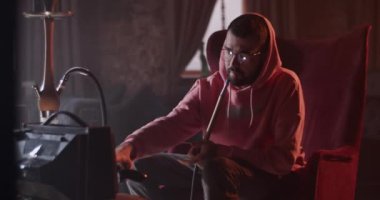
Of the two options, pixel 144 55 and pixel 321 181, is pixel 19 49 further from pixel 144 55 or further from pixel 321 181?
pixel 321 181

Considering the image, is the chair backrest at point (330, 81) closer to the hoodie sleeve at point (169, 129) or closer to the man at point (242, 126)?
the man at point (242, 126)

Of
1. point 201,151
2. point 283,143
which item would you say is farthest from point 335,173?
point 201,151

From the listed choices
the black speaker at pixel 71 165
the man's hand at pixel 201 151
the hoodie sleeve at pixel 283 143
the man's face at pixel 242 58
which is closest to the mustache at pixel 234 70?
the man's face at pixel 242 58

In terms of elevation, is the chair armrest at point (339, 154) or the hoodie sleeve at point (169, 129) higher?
the hoodie sleeve at point (169, 129)

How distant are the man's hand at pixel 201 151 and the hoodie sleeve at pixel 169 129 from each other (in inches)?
10.5

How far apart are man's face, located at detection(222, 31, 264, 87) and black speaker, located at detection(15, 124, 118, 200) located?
2.46 feet

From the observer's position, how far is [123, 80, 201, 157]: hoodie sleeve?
1.93 m

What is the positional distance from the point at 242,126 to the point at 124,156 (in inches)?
19.1

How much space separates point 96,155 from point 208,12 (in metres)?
3.13

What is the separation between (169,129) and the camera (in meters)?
2.09

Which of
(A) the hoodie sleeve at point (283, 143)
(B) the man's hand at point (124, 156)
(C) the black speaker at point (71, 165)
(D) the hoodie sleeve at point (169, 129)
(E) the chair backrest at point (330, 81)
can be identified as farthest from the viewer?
(E) the chair backrest at point (330, 81)

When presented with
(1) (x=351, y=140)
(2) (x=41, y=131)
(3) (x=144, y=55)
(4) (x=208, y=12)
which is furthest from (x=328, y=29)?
(2) (x=41, y=131)

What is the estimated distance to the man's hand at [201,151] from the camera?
1671 mm

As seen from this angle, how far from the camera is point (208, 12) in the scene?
4.30m
